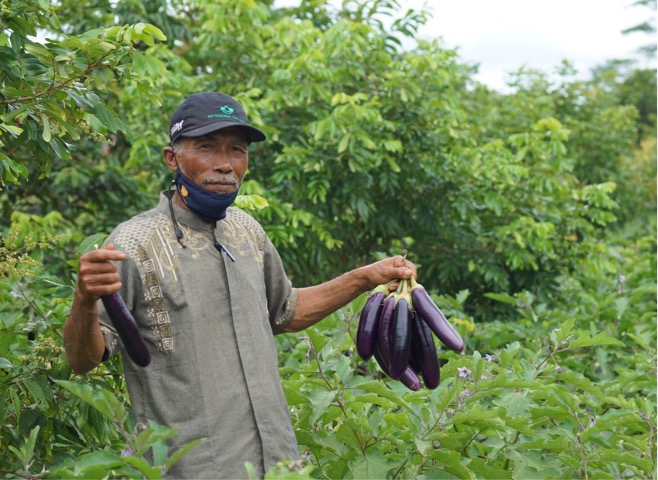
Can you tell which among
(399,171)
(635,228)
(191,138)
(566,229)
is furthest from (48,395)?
(635,228)

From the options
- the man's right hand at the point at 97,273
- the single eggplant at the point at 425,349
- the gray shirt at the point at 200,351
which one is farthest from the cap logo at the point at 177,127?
the single eggplant at the point at 425,349

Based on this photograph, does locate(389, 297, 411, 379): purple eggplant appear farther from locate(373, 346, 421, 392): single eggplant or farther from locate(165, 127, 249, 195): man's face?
locate(165, 127, 249, 195): man's face

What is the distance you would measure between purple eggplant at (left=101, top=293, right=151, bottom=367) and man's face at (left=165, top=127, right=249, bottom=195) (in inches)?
21.5

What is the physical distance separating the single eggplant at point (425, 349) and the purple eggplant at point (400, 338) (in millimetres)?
65

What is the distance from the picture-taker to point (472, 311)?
783cm

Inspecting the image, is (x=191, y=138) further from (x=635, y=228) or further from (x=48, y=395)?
(x=635, y=228)

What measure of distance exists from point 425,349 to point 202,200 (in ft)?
A: 2.75

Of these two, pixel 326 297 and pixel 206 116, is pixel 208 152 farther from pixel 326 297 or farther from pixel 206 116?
pixel 326 297

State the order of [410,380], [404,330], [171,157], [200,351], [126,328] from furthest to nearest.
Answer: [410,380] < [171,157] < [404,330] < [200,351] < [126,328]

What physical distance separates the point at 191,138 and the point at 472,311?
17.3ft

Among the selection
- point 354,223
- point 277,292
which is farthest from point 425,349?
point 354,223

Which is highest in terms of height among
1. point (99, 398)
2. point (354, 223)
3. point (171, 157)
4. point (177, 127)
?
point (177, 127)

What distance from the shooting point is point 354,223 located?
770 centimetres

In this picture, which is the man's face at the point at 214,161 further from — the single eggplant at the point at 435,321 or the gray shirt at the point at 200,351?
the single eggplant at the point at 435,321
